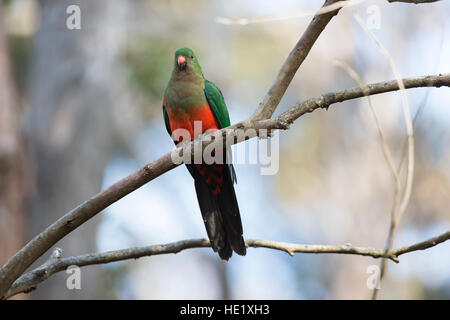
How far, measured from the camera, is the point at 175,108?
18.7 ft

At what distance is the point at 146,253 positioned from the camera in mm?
3729

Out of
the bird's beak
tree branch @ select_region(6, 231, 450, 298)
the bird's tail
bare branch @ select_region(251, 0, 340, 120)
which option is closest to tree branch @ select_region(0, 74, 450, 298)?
bare branch @ select_region(251, 0, 340, 120)

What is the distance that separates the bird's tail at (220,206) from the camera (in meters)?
4.77

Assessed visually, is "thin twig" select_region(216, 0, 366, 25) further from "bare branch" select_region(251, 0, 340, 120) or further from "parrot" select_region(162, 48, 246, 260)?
"parrot" select_region(162, 48, 246, 260)

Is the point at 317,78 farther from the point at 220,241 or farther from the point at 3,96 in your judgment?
the point at 220,241

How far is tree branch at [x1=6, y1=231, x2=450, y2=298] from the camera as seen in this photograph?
3.33 m

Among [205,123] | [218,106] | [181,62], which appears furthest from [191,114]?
[181,62]

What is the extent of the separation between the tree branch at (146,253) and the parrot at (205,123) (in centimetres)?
103

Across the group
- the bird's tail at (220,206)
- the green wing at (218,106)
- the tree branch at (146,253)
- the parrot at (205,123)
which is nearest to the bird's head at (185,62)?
the parrot at (205,123)

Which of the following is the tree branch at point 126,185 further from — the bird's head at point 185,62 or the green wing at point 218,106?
the bird's head at point 185,62

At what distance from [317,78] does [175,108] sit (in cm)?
897

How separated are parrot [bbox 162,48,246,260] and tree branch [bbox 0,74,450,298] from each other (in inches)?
66.9
